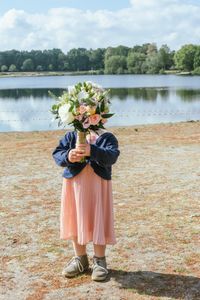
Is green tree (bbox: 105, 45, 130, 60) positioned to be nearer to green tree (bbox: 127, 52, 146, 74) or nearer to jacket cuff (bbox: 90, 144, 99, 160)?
green tree (bbox: 127, 52, 146, 74)

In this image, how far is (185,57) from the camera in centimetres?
11406

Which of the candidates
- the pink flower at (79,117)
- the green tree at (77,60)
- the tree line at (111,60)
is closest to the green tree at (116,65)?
the tree line at (111,60)

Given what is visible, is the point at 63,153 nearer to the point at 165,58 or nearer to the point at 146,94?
the point at 146,94

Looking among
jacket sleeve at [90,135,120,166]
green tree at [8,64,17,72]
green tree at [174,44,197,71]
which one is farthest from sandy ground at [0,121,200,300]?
green tree at [8,64,17,72]

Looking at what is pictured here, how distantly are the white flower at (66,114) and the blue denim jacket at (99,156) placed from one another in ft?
1.02

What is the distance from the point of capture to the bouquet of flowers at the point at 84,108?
430 centimetres

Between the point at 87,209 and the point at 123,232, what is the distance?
5.46ft

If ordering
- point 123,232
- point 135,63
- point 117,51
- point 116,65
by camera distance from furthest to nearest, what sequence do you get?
point 117,51
point 116,65
point 135,63
point 123,232

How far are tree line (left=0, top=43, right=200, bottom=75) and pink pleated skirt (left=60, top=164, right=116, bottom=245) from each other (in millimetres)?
107340

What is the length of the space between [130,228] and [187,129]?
1088cm

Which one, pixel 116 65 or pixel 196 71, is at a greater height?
pixel 116 65

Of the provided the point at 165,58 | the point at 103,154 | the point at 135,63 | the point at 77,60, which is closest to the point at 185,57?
the point at 165,58

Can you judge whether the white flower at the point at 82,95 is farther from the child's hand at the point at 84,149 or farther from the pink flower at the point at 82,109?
the child's hand at the point at 84,149

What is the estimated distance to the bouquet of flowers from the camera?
4305 millimetres
